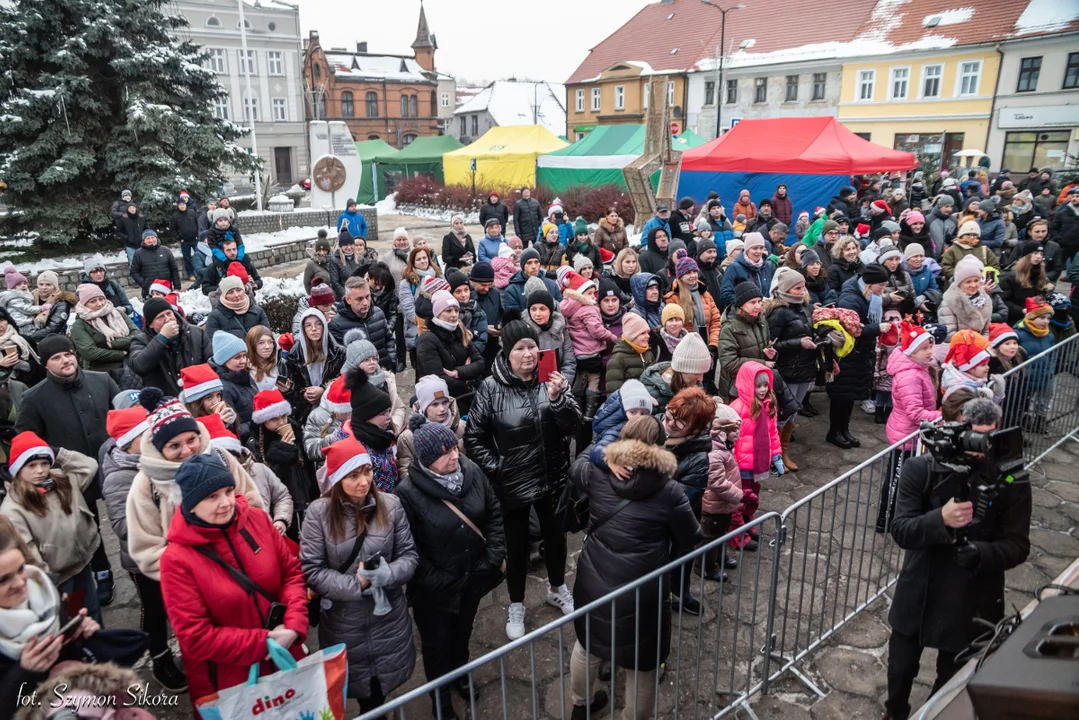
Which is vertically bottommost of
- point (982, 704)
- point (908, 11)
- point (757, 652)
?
point (757, 652)

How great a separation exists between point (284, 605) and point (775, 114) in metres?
41.4

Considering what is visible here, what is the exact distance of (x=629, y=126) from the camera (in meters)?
25.5

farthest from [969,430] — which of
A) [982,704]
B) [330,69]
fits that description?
[330,69]

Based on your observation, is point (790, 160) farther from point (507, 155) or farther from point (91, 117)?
point (91, 117)

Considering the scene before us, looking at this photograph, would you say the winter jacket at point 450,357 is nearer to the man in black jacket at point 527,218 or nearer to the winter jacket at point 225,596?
the winter jacket at point 225,596

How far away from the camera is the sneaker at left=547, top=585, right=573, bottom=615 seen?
4418 mm

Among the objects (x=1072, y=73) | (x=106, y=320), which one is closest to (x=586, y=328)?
(x=106, y=320)

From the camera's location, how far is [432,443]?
326 cm

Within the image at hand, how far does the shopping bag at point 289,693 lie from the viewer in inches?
96.0

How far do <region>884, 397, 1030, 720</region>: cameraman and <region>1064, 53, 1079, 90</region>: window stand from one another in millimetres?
35026

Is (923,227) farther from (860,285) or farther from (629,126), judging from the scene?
(629,126)

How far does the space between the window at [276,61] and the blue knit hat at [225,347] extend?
4919 cm

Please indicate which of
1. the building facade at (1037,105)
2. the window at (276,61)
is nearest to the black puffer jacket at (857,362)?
the building facade at (1037,105)

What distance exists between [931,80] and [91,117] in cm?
3561
